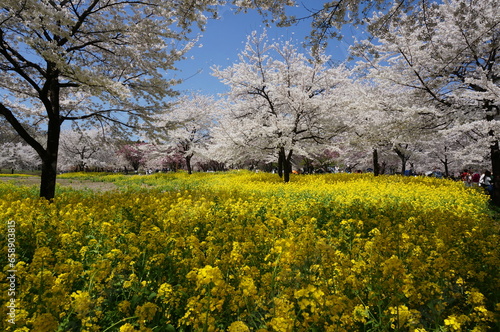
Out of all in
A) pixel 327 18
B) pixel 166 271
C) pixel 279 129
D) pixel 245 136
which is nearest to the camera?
pixel 166 271

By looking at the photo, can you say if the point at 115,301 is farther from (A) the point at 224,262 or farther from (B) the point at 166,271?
(A) the point at 224,262

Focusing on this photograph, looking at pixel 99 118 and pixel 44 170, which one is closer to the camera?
pixel 44 170

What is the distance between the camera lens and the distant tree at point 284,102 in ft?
43.5

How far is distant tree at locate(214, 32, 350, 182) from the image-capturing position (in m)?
13.3

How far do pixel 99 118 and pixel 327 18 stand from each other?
7149mm

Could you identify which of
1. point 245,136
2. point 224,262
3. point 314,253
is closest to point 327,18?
point 314,253

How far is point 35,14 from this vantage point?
502cm

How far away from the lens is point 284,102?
1480 cm

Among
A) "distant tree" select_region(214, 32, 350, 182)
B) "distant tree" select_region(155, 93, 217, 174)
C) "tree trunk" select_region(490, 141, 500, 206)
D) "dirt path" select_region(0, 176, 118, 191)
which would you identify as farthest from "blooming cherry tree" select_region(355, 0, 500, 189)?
"distant tree" select_region(155, 93, 217, 174)

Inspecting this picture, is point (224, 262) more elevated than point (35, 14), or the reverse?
point (35, 14)

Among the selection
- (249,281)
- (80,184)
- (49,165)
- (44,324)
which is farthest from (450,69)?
(80,184)

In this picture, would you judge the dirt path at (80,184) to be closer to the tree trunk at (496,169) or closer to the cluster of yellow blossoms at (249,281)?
the cluster of yellow blossoms at (249,281)

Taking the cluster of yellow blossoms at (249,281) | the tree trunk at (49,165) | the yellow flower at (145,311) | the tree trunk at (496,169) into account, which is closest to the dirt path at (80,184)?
the tree trunk at (49,165)

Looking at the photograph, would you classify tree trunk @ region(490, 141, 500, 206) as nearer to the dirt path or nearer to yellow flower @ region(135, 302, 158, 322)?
yellow flower @ region(135, 302, 158, 322)
